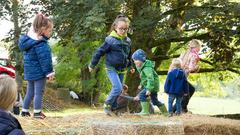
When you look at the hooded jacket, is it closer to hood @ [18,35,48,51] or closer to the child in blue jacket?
hood @ [18,35,48,51]

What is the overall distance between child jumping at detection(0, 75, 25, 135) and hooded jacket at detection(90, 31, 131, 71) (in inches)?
152

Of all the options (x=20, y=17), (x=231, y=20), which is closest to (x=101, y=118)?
(x=231, y=20)

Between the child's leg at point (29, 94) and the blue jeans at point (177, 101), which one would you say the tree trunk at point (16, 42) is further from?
the child's leg at point (29, 94)

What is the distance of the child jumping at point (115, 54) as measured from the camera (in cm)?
771

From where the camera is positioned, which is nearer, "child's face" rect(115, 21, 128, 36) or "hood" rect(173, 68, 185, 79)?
"child's face" rect(115, 21, 128, 36)

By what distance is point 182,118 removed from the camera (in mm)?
7934

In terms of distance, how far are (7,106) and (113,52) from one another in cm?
395

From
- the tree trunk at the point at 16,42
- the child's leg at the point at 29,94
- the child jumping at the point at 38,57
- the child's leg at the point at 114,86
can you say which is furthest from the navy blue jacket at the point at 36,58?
the tree trunk at the point at 16,42

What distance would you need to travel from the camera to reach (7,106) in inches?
155

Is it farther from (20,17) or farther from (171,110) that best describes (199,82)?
(171,110)

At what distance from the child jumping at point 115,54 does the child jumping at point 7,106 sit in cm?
382

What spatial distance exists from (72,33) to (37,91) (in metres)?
5.40

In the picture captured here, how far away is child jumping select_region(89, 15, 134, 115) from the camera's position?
771 centimetres

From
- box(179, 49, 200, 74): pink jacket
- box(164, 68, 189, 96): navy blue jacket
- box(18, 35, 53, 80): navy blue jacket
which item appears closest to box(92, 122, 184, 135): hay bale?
box(18, 35, 53, 80): navy blue jacket
